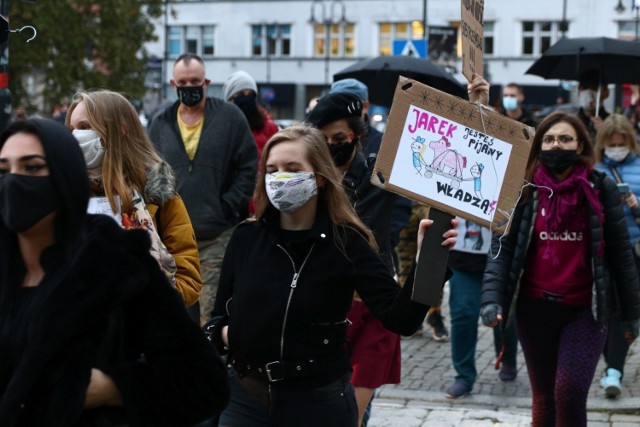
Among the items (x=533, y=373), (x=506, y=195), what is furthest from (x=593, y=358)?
(x=506, y=195)

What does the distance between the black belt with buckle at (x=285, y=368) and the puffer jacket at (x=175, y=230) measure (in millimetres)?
479

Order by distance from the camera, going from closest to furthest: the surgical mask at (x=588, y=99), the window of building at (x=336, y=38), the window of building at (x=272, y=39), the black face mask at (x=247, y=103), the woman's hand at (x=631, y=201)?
the woman's hand at (x=631, y=201), the black face mask at (x=247, y=103), the surgical mask at (x=588, y=99), the window of building at (x=336, y=38), the window of building at (x=272, y=39)

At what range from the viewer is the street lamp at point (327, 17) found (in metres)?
60.4

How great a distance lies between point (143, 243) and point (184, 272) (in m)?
1.64

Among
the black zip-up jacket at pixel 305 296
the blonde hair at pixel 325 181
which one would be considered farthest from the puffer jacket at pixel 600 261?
the black zip-up jacket at pixel 305 296

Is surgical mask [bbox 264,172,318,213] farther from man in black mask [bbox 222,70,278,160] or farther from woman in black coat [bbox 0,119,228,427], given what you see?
man in black mask [bbox 222,70,278,160]

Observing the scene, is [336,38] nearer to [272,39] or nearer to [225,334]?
[272,39]

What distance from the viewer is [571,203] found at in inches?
247

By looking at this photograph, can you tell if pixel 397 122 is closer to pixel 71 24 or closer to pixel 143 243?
pixel 143 243

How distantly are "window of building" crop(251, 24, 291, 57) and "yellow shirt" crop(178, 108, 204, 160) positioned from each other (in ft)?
184

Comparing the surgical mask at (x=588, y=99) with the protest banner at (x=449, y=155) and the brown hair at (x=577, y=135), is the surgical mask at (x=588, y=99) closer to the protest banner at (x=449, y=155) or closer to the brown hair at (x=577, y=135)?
the brown hair at (x=577, y=135)

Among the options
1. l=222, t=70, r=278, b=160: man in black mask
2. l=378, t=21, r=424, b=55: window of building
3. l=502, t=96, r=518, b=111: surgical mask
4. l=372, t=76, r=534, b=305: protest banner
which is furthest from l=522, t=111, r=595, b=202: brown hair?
l=378, t=21, r=424, b=55: window of building

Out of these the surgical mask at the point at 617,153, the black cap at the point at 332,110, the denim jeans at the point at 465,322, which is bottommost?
the denim jeans at the point at 465,322

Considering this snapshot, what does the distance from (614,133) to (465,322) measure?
1.83m
